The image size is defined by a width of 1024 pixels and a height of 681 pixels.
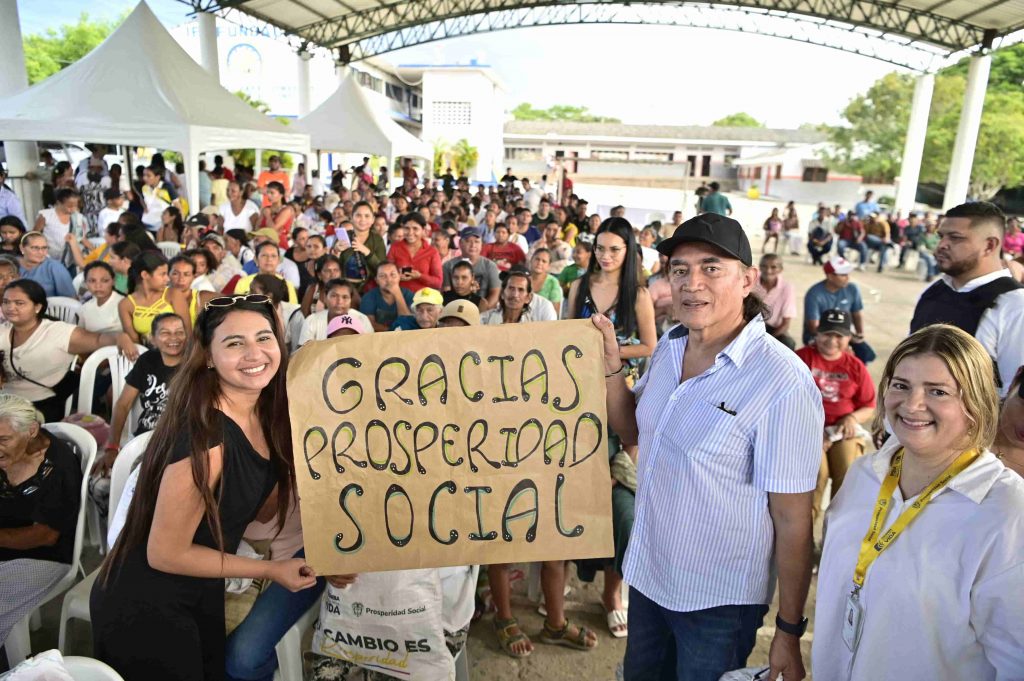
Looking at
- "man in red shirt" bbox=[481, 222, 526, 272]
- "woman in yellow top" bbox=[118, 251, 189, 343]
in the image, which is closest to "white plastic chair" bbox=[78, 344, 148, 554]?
"woman in yellow top" bbox=[118, 251, 189, 343]

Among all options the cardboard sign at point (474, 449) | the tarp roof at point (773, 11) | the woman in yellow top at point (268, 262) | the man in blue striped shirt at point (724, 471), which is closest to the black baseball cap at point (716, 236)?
the man in blue striped shirt at point (724, 471)

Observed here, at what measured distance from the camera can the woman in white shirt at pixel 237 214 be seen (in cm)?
882

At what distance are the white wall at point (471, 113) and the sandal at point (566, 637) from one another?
41270 mm

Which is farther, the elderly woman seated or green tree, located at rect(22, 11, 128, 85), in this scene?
green tree, located at rect(22, 11, 128, 85)

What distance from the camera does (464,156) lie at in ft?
135

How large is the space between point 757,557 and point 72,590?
2569 millimetres

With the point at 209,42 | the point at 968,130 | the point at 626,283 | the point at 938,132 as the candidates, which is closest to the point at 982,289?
the point at 626,283

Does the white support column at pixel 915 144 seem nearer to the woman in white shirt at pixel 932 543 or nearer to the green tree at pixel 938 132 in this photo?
the green tree at pixel 938 132

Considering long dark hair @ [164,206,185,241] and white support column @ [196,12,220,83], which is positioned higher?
white support column @ [196,12,220,83]

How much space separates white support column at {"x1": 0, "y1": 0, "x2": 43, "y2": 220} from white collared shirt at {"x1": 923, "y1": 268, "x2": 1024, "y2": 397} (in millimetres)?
11154

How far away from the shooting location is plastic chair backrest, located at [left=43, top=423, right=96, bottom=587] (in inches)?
106

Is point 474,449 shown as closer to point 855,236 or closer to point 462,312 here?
point 462,312

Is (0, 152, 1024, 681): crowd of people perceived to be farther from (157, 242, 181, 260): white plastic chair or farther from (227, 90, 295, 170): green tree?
(227, 90, 295, 170): green tree

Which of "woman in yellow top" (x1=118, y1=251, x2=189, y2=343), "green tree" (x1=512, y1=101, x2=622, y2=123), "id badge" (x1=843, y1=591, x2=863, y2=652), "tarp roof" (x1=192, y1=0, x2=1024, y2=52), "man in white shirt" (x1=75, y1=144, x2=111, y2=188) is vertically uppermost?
"green tree" (x1=512, y1=101, x2=622, y2=123)
